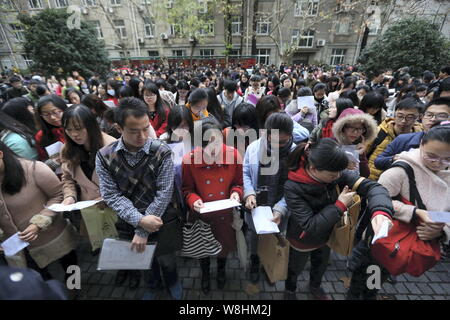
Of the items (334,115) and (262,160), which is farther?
(334,115)

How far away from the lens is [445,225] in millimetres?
1574

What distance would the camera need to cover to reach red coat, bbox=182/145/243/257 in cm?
206

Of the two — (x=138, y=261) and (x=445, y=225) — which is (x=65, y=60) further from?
(x=445, y=225)

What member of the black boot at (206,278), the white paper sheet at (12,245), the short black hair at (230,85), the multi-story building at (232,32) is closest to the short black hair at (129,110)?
the white paper sheet at (12,245)

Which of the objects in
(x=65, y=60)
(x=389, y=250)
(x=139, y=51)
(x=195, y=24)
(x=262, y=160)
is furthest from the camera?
(x=139, y=51)

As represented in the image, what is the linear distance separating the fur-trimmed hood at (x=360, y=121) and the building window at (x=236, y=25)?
26.2 metres

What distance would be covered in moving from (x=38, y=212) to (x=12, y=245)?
324 millimetres

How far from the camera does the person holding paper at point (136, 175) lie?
1.70 metres

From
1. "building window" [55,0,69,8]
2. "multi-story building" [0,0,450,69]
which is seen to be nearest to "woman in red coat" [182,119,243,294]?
"multi-story building" [0,0,450,69]

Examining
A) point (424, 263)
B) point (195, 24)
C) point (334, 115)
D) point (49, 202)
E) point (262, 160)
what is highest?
point (195, 24)

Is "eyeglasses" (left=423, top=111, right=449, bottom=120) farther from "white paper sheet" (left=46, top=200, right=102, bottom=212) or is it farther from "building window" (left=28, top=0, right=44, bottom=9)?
"building window" (left=28, top=0, right=44, bottom=9)

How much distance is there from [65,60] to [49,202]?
16156 millimetres

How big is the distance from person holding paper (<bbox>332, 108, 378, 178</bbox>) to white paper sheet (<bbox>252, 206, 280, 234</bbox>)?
1.10 m

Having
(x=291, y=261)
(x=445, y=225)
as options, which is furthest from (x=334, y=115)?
(x=291, y=261)
